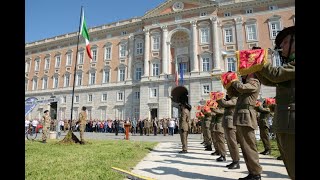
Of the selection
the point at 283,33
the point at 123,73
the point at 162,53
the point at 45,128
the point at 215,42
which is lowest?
the point at 45,128

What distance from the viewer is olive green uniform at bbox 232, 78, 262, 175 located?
15.5 ft

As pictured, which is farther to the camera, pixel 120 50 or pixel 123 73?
pixel 120 50

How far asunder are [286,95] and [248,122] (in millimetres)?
1897

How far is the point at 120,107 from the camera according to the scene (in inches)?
1569

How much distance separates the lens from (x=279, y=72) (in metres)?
2.95

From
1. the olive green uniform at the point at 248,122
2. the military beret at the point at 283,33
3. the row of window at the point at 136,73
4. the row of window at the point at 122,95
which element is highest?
the row of window at the point at 136,73

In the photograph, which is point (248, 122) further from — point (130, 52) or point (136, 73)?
point (130, 52)

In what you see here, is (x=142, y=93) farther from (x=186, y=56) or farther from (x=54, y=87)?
(x=54, y=87)

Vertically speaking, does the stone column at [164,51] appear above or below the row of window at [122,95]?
above

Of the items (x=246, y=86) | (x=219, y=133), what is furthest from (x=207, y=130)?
(x=246, y=86)

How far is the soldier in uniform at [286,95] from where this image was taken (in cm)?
287

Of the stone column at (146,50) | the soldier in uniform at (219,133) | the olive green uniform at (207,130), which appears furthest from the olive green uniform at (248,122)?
the stone column at (146,50)

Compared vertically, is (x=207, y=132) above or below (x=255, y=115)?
below

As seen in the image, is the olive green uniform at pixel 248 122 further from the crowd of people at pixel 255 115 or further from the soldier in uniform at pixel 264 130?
the soldier in uniform at pixel 264 130
